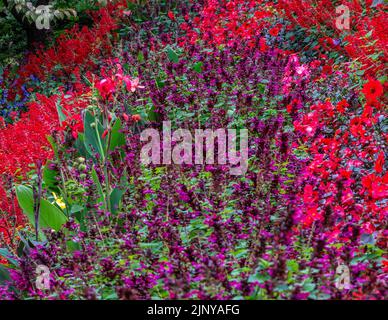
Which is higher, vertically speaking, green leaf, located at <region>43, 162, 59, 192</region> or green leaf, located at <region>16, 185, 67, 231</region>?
green leaf, located at <region>43, 162, 59, 192</region>

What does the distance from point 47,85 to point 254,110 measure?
14.1ft

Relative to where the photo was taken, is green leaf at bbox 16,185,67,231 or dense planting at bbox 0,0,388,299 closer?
dense planting at bbox 0,0,388,299

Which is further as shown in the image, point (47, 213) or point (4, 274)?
point (47, 213)

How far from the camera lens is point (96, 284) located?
2.54 meters

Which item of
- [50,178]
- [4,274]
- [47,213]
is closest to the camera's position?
[4,274]

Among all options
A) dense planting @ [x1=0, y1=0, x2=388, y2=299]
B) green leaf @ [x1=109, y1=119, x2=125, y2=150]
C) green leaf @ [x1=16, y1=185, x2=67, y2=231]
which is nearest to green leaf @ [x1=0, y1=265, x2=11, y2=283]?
dense planting @ [x1=0, y1=0, x2=388, y2=299]

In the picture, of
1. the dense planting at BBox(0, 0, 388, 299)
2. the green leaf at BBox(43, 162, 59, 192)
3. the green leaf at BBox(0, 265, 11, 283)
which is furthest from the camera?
the green leaf at BBox(43, 162, 59, 192)

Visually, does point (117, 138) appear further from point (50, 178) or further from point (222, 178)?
point (222, 178)

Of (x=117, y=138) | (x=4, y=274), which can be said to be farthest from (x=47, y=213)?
(x=117, y=138)

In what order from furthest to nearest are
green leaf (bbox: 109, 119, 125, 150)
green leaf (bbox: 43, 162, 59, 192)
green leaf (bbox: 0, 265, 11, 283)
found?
green leaf (bbox: 109, 119, 125, 150), green leaf (bbox: 43, 162, 59, 192), green leaf (bbox: 0, 265, 11, 283)

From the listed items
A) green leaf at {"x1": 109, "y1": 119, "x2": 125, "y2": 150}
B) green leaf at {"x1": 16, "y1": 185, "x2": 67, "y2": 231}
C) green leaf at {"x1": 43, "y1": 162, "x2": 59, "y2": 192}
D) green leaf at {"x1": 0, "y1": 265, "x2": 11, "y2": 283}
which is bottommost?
green leaf at {"x1": 0, "y1": 265, "x2": 11, "y2": 283}

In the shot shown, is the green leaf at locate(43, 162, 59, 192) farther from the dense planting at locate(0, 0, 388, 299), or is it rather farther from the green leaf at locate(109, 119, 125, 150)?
the green leaf at locate(109, 119, 125, 150)
